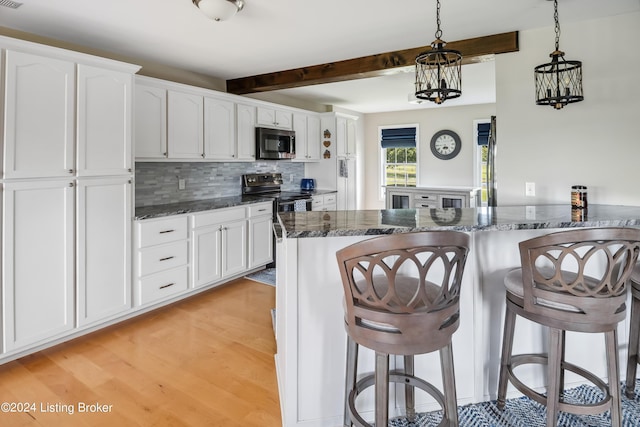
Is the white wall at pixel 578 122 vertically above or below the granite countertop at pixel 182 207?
above

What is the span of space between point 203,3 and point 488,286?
2270 mm

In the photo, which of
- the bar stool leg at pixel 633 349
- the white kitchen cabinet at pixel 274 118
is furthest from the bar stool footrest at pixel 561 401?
the white kitchen cabinet at pixel 274 118

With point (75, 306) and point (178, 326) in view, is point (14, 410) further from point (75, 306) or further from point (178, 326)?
point (178, 326)

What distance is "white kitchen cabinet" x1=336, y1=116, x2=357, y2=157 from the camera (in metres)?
5.98

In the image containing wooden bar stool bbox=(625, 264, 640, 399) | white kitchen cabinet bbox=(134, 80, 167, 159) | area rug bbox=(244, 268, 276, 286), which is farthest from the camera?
area rug bbox=(244, 268, 276, 286)

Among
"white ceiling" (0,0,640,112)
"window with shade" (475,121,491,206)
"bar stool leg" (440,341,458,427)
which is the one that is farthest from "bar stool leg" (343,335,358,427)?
"window with shade" (475,121,491,206)

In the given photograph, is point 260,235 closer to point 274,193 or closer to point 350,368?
point 274,193

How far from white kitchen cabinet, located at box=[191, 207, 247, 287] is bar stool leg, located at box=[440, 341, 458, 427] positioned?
2.63 metres

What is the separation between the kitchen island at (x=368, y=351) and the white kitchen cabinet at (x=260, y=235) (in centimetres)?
213

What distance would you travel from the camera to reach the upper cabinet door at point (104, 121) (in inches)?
102

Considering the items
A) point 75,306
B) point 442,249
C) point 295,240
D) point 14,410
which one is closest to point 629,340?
point 442,249

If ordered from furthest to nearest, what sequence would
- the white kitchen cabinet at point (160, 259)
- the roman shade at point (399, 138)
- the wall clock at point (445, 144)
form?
the roman shade at point (399, 138), the wall clock at point (445, 144), the white kitchen cabinet at point (160, 259)

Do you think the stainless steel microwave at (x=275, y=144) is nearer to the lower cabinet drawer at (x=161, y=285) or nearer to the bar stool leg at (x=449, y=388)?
the lower cabinet drawer at (x=161, y=285)

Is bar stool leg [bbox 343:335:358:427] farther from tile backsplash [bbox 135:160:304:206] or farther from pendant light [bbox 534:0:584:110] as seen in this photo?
tile backsplash [bbox 135:160:304:206]
